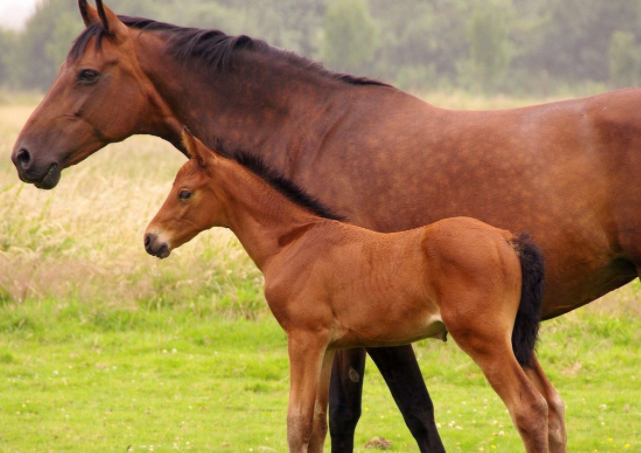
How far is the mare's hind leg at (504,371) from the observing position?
12.6ft

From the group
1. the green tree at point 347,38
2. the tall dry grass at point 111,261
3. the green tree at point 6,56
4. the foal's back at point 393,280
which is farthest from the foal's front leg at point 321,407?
the green tree at point 6,56

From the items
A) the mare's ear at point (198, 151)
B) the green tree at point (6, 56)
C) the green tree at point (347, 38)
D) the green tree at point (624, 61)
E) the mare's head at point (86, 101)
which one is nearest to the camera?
the mare's ear at point (198, 151)

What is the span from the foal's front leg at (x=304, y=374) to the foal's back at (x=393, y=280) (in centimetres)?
8

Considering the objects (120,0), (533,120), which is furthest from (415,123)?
(120,0)

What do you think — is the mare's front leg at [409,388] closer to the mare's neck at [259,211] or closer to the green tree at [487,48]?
the mare's neck at [259,211]

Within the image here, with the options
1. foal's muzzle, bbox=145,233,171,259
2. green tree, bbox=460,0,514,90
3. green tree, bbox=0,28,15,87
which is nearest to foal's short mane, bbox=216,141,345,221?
foal's muzzle, bbox=145,233,171,259

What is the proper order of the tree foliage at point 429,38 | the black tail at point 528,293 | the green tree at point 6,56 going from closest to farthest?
the black tail at point 528,293, the tree foliage at point 429,38, the green tree at point 6,56

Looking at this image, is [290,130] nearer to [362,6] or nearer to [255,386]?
[255,386]

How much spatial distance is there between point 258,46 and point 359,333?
6.58 ft

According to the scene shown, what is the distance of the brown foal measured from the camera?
3.88 metres

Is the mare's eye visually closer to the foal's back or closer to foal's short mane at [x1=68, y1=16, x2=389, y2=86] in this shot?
foal's short mane at [x1=68, y1=16, x2=389, y2=86]

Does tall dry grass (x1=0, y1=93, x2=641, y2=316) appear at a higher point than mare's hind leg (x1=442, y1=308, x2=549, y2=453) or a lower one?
higher

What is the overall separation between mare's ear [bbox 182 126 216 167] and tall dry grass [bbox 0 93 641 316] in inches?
160

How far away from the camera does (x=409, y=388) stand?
4789 mm
